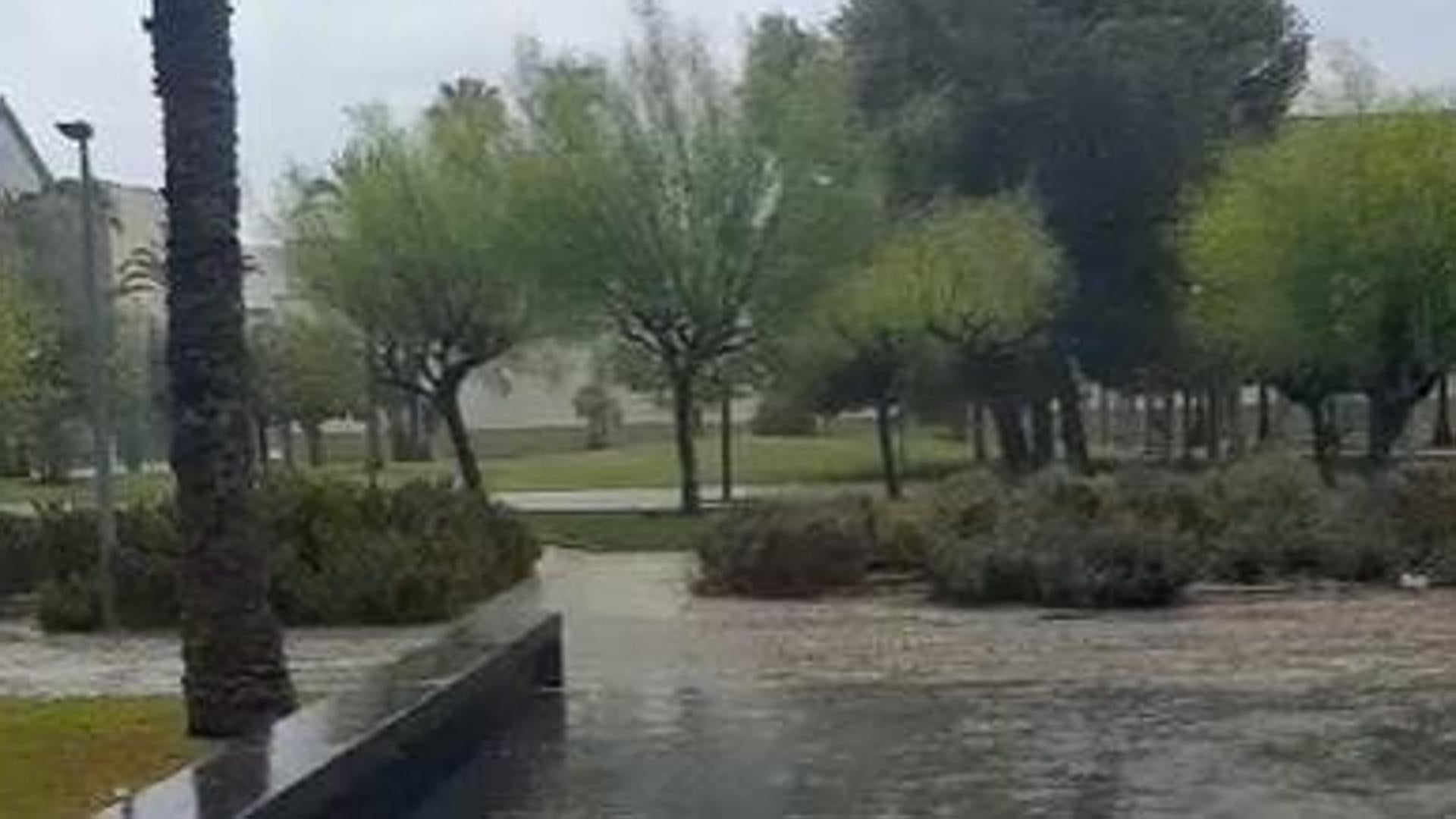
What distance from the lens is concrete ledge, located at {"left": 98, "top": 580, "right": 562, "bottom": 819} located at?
7.83 m

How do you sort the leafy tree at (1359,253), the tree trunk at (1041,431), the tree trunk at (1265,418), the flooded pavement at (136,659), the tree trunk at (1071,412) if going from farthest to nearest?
the tree trunk at (1265,418) → the tree trunk at (1041,431) → the tree trunk at (1071,412) → the leafy tree at (1359,253) → the flooded pavement at (136,659)

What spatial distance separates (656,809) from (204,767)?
1.99m

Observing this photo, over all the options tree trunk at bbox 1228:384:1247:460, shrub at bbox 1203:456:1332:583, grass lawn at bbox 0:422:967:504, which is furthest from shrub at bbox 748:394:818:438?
shrub at bbox 1203:456:1332:583

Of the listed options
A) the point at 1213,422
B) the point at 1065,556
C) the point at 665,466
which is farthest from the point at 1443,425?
the point at 1065,556

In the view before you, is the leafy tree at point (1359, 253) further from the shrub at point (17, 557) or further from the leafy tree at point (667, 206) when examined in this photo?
the shrub at point (17, 557)

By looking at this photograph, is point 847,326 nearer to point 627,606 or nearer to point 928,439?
point 627,606

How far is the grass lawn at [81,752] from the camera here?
944 cm

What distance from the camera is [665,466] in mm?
65125

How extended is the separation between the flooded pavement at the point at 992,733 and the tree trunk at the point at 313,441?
45.9 meters

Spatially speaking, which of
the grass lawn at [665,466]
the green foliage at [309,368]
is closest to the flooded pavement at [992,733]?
the grass lawn at [665,466]

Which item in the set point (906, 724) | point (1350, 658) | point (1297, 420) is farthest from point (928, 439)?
point (906, 724)

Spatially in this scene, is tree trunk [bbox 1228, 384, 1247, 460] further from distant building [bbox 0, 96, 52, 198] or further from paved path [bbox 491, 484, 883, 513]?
distant building [bbox 0, 96, 52, 198]

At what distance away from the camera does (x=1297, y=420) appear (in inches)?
3012

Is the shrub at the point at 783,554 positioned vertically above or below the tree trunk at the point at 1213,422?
below
